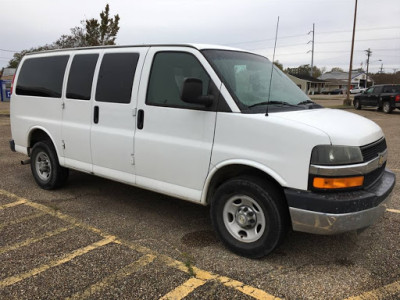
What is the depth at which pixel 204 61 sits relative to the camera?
12.3 ft

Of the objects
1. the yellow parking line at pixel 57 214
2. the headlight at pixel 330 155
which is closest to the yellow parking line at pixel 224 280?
the yellow parking line at pixel 57 214

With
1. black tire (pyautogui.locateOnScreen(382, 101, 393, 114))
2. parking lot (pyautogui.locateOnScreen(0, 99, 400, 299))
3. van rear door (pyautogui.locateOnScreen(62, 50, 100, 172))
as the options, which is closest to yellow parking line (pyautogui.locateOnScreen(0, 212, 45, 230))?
parking lot (pyautogui.locateOnScreen(0, 99, 400, 299))

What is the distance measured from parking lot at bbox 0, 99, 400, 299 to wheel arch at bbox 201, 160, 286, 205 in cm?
60

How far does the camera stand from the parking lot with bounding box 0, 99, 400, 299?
9.96 ft

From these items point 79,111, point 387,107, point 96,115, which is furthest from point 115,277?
point 387,107

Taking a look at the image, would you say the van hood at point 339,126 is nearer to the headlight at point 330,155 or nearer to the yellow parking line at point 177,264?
the headlight at point 330,155

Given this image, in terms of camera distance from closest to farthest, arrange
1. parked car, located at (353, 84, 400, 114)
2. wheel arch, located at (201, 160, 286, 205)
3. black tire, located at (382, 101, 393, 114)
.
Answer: wheel arch, located at (201, 160, 286, 205), parked car, located at (353, 84, 400, 114), black tire, located at (382, 101, 393, 114)

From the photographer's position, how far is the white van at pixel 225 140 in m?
3.12

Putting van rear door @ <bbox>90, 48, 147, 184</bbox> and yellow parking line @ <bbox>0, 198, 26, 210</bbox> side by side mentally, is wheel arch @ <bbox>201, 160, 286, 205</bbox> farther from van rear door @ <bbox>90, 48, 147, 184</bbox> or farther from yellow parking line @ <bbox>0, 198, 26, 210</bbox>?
yellow parking line @ <bbox>0, 198, 26, 210</bbox>

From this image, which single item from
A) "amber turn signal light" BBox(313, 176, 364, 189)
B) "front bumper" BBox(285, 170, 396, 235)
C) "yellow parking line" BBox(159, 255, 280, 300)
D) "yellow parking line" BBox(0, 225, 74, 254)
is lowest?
"yellow parking line" BBox(0, 225, 74, 254)

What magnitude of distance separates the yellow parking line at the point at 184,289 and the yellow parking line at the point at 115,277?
19.4 inches

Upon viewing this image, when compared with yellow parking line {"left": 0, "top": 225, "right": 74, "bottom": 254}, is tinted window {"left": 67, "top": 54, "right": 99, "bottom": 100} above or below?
above

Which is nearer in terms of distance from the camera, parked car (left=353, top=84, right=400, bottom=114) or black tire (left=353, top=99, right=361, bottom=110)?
parked car (left=353, top=84, right=400, bottom=114)

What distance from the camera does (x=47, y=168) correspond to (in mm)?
5785
